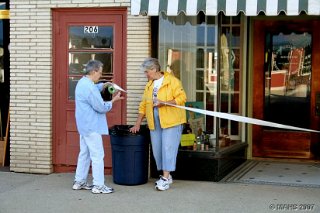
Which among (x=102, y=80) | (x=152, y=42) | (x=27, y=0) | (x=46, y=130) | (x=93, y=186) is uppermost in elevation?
(x=27, y=0)

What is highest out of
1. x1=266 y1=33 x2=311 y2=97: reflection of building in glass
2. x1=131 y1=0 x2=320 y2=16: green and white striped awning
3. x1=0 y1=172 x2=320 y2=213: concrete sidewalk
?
x1=131 y1=0 x2=320 y2=16: green and white striped awning

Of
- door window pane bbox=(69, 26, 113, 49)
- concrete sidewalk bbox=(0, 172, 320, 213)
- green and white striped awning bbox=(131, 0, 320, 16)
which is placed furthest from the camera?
door window pane bbox=(69, 26, 113, 49)

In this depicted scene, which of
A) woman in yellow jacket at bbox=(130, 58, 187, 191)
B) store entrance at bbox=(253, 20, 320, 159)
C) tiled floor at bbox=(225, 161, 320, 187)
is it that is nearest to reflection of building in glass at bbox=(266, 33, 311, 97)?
store entrance at bbox=(253, 20, 320, 159)

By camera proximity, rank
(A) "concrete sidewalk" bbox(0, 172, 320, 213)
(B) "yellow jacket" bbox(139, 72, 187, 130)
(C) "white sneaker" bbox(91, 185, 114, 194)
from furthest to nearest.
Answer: (B) "yellow jacket" bbox(139, 72, 187, 130), (C) "white sneaker" bbox(91, 185, 114, 194), (A) "concrete sidewalk" bbox(0, 172, 320, 213)

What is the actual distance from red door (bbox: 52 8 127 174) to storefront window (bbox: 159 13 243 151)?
2.31 feet

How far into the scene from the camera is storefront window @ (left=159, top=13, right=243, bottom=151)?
28.7 ft

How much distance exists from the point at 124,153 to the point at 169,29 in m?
2.10

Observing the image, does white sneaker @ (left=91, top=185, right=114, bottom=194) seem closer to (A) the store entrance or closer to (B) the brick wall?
(B) the brick wall

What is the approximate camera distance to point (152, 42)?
28.5ft

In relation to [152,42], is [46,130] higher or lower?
lower

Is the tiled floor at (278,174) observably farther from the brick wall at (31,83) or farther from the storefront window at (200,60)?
the brick wall at (31,83)

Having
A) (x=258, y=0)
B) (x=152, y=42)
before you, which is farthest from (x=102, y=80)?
(x=258, y=0)

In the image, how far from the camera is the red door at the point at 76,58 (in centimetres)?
880

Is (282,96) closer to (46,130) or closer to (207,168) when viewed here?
(207,168)
